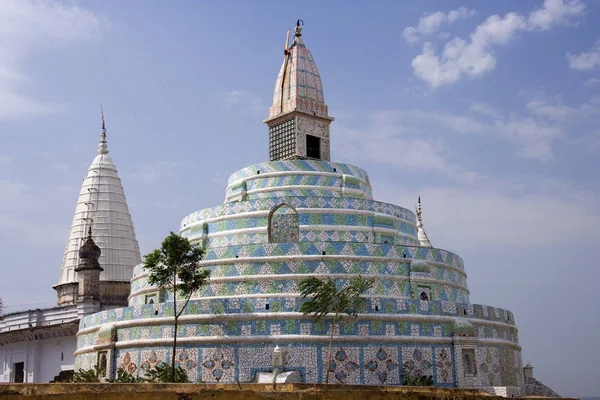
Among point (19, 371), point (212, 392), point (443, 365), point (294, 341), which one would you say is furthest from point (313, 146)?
point (212, 392)

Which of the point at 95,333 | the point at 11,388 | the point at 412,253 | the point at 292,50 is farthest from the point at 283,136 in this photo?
the point at 11,388

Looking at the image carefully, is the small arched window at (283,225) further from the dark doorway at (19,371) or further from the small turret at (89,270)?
the dark doorway at (19,371)

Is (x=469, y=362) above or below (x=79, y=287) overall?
below

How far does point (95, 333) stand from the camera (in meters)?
37.5

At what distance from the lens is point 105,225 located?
184 feet

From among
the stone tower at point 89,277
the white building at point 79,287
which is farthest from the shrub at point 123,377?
the stone tower at point 89,277

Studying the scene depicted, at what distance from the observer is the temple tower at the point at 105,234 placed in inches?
2126

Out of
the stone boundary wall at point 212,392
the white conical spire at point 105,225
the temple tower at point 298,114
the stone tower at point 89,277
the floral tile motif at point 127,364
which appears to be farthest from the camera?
the white conical spire at point 105,225

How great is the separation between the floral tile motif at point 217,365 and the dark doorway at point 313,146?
1637cm

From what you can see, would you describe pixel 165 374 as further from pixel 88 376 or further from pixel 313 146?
pixel 313 146

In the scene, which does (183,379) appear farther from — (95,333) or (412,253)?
(412,253)

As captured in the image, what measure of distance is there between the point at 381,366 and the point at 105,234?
1125 inches

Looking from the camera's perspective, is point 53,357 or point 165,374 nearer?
point 165,374

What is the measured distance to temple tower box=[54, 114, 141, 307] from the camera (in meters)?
54.0
